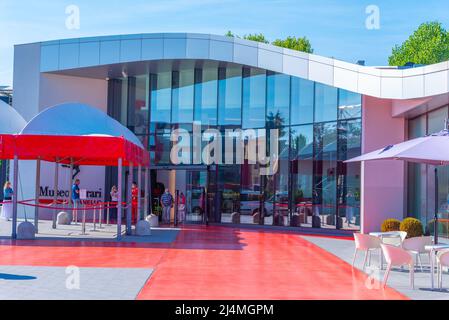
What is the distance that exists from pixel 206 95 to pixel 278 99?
333cm

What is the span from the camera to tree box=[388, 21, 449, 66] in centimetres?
6488

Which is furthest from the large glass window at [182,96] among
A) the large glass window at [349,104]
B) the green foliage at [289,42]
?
the green foliage at [289,42]

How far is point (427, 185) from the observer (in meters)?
20.5

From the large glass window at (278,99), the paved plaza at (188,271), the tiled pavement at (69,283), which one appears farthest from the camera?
the large glass window at (278,99)

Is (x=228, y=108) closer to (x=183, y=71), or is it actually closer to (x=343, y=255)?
(x=183, y=71)

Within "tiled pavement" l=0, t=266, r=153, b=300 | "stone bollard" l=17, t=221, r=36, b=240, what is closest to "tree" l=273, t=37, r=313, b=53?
"stone bollard" l=17, t=221, r=36, b=240

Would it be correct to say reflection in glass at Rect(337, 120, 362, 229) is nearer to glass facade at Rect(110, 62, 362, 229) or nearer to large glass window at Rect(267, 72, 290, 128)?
glass facade at Rect(110, 62, 362, 229)

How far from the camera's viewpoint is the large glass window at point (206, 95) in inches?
1031

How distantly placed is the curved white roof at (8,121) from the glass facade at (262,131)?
229 inches

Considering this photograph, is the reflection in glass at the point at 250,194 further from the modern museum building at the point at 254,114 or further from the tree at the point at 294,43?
the tree at the point at 294,43

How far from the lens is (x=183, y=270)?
12000 millimetres

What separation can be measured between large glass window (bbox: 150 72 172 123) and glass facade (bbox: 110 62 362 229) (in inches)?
1.7

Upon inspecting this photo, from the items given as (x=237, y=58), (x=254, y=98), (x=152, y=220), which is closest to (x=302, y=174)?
(x=254, y=98)

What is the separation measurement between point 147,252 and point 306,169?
1004 centimetres
